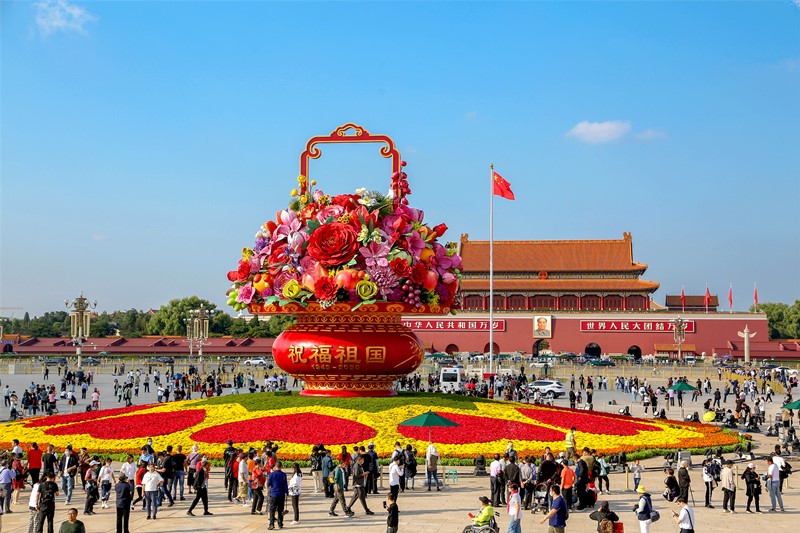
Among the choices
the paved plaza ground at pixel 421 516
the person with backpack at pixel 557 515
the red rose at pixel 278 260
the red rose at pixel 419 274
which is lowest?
the paved plaza ground at pixel 421 516

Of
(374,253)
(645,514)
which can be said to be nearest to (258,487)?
(645,514)

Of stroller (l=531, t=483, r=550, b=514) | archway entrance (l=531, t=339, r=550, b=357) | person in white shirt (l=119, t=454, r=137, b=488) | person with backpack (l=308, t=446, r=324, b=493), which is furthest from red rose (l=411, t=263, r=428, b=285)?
archway entrance (l=531, t=339, r=550, b=357)

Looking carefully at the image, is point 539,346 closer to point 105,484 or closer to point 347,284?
point 347,284

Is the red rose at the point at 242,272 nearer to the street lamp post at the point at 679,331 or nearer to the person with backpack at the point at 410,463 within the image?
the person with backpack at the point at 410,463

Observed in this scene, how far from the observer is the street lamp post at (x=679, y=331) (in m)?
79.5

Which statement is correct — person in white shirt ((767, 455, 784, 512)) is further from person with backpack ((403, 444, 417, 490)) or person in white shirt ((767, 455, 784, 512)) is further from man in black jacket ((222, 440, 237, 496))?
man in black jacket ((222, 440, 237, 496))

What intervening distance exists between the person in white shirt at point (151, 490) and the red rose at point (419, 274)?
40.9 ft

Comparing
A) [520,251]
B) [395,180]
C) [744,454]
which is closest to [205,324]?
[520,251]

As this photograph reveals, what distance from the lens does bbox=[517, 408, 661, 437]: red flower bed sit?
88.1 ft

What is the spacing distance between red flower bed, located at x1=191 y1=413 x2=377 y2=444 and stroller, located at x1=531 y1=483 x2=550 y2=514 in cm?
683

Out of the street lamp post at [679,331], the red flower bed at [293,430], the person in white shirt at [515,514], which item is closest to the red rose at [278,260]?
the red flower bed at [293,430]

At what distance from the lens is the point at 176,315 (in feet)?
383

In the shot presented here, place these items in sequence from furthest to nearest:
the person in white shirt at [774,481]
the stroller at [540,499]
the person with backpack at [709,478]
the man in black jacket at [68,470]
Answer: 1. the person with backpack at [709,478]
2. the man in black jacket at [68,470]
3. the person in white shirt at [774,481]
4. the stroller at [540,499]

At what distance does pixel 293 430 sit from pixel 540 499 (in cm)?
888
